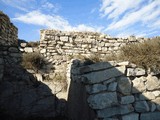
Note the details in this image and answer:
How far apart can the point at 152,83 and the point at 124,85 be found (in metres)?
0.76

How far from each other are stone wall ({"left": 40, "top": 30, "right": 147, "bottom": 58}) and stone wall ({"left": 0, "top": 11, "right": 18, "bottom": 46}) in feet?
4.16

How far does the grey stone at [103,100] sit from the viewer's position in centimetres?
576

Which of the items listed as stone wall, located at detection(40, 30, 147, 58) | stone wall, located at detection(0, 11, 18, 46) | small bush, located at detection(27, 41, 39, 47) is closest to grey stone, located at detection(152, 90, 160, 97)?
stone wall, located at detection(40, 30, 147, 58)

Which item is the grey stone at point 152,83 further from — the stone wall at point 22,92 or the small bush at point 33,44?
the small bush at point 33,44

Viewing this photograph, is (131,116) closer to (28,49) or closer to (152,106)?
(152,106)

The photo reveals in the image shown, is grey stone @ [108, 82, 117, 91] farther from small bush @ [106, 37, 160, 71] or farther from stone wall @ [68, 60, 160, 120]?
small bush @ [106, 37, 160, 71]

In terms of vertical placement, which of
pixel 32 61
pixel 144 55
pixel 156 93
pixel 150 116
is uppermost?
pixel 144 55

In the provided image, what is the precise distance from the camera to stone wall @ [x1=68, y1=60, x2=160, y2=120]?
18.9 ft

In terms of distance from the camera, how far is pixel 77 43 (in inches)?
369

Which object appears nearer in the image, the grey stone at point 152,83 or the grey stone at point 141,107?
the grey stone at point 141,107

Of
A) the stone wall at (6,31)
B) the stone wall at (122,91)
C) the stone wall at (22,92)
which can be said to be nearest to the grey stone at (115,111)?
the stone wall at (122,91)

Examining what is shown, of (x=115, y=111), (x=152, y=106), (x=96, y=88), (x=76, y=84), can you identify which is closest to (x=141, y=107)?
(x=152, y=106)

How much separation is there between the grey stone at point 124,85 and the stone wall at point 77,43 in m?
3.58

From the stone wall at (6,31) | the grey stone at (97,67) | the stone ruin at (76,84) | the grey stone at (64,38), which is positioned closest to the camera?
the stone ruin at (76,84)
